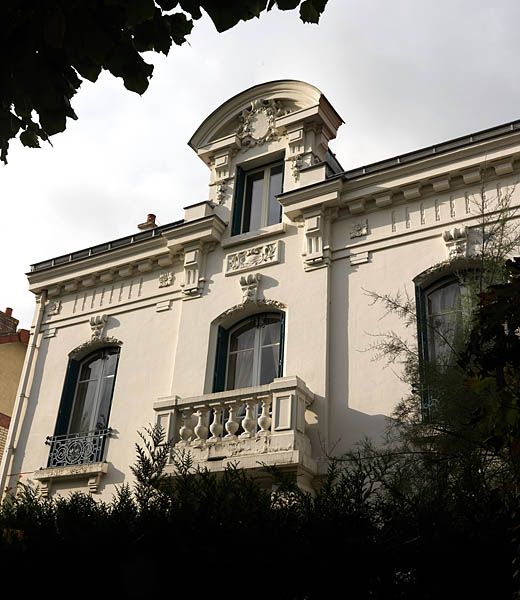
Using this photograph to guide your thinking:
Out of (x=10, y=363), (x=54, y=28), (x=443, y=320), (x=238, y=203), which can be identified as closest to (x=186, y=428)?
(x=443, y=320)

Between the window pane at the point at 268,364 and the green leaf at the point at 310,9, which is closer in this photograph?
the green leaf at the point at 310,9

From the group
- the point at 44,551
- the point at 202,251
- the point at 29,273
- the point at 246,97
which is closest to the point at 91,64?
the point at 44,551

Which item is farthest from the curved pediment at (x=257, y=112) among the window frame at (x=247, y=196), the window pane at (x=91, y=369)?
the window pane at (x=91, y=369)

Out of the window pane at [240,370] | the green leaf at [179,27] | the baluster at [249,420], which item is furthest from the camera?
the window pane at [240,370]

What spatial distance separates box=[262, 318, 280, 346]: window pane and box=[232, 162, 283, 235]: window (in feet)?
6.33

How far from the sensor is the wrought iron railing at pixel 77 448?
12555mm

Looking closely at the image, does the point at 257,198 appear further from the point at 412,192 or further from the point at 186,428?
the point at 186,428

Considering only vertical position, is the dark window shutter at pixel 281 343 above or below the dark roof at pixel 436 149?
below

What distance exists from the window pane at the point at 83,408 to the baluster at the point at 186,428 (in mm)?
2785

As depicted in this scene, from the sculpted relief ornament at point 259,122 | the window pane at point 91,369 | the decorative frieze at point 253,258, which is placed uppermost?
the sculpted relief ornament at point 259,122

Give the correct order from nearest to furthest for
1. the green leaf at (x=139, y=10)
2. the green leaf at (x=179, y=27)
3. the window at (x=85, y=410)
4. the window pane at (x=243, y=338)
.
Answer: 1. the green leaf at (x=139, y=10)
2. the green leaf at (x=179, y=27)
3. the window pane at (x=243, y=338)
4. the window at (x=85, y=410)

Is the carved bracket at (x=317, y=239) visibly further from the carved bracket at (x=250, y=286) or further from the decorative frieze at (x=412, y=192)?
the decorative frieze at (x=412, y=192)

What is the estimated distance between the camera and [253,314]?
12.5 metres

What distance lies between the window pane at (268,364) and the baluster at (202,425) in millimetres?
1174
